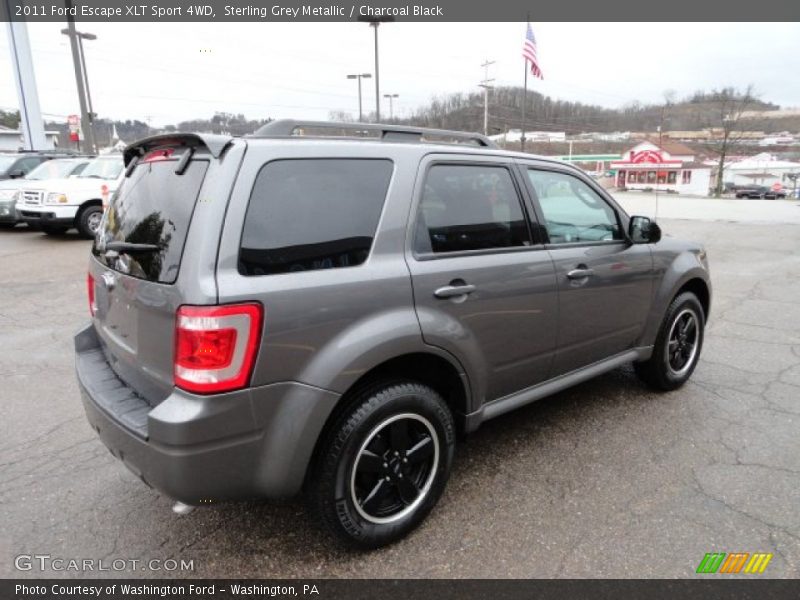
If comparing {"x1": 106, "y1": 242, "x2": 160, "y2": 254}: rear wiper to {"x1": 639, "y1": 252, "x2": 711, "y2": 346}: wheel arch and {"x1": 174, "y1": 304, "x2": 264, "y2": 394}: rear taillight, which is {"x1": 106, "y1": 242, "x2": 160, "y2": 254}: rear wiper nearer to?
{"x1": 174, "y1": 304, "x2": 264, "y2": 394}: rear taillight

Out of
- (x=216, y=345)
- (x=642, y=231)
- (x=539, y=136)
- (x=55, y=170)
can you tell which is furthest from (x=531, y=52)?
(x=539, y=136)

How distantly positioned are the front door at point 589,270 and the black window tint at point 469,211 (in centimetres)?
23

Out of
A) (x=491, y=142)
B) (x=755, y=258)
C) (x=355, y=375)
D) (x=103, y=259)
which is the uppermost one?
(x=491, y=142)

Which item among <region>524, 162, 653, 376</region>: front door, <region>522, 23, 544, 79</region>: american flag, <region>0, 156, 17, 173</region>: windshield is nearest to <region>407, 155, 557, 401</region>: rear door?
<region>524, 162, 653, 376</region>: front door

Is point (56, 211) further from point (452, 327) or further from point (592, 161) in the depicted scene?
point (592, 161)

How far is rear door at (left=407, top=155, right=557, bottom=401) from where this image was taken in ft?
8.45

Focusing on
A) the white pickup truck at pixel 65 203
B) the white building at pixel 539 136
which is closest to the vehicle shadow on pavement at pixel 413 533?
the white pickup truck at pixel 65 203

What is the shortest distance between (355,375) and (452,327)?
0.59 m

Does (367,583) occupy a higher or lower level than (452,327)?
lower

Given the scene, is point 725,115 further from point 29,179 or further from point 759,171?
point 29,179

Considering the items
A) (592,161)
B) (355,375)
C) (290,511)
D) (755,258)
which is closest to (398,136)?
(355,375)

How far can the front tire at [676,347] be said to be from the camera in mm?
4020

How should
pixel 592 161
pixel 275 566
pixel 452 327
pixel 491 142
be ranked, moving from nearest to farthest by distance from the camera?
1. pixel 275 566
2. pixel 452 327
3. pixel 491 142
4. pixel 592 161

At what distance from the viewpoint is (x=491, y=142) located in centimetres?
331
